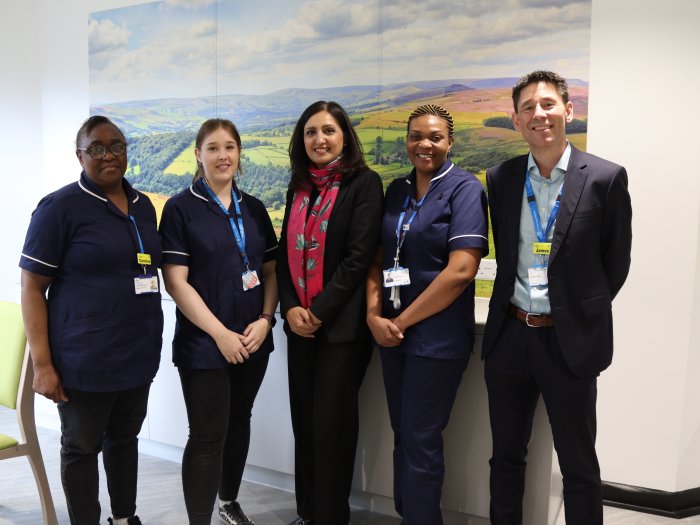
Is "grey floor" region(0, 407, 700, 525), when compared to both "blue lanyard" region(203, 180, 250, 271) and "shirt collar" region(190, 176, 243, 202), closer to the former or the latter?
"blue lanyard" region(203, 180, 250, 271)

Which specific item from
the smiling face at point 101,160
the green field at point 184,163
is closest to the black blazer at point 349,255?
the smiling face at point 101,160

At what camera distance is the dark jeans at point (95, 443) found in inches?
86.0

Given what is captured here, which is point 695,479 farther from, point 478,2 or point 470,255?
point 478,2

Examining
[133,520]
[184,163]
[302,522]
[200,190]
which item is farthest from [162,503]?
[184,163]

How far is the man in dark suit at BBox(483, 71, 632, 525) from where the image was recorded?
197cm

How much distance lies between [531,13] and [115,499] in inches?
106

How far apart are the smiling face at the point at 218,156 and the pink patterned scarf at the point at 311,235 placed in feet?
0.98

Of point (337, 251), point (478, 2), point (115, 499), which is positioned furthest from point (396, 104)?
point (115, 499)

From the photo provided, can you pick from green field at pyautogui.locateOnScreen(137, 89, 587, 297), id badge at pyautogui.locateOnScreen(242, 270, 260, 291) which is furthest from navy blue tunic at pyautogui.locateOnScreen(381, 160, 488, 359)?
→ green field at pyautogui.locateOnScreen(137, 89, 587, 297)

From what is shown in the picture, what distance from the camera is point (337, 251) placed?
235cm

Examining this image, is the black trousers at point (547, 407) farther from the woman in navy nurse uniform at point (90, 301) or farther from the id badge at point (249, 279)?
the woman in navy nurse uniform at point (90, 301)

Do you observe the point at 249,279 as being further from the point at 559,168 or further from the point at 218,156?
the point at 559,168

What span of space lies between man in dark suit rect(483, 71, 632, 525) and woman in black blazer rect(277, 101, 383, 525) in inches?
19.5

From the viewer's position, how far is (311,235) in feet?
7.78
